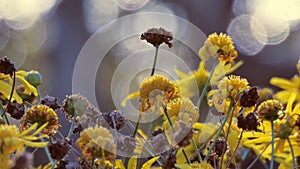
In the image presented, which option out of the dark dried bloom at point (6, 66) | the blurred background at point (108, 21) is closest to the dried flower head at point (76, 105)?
the dark dried bloom at point (6, 66)

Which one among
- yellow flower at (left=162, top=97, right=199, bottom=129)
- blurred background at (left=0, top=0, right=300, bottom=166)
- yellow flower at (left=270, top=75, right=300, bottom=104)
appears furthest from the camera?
blurred background at (left=0, top=0, right=300, bottom=166)

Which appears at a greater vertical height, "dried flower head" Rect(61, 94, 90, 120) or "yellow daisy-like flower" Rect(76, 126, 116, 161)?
"dried flower head" Rect(61, 94, 90, 120)

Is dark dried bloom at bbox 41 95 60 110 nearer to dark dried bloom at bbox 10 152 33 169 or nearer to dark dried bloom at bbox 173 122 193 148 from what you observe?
dark dried bloom at bbox 173 122 193 148

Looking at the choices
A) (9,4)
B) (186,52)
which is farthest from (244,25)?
(9,4)

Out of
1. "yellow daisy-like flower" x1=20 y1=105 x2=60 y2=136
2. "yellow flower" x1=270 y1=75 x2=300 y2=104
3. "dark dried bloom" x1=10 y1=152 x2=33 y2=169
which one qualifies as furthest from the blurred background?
"dark dried bloom" x1=10 y1=152 x2=33 y2=169

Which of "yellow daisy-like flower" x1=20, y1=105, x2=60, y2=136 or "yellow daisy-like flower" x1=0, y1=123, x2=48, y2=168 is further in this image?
"yellow daisy-like flower" x1=20, y1=105, x2=60, y2=136

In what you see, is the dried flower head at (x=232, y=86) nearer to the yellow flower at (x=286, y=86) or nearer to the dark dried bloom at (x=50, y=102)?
the dark dried bloom at (x=50, y=102)

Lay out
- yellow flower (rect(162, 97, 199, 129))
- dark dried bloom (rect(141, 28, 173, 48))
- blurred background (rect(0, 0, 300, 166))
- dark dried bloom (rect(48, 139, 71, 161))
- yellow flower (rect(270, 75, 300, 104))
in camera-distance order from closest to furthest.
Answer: dark dried bloom (rect(48, 139, 71, 161)) → yellow flower (rect(162, 97, 199, 129)) → dark dried bloom (rect(141, 28, 173, 48)) → yellow flower (rect(270, 75, 300, 104)) → blurred background (rect(0, 0, 300, 166))
